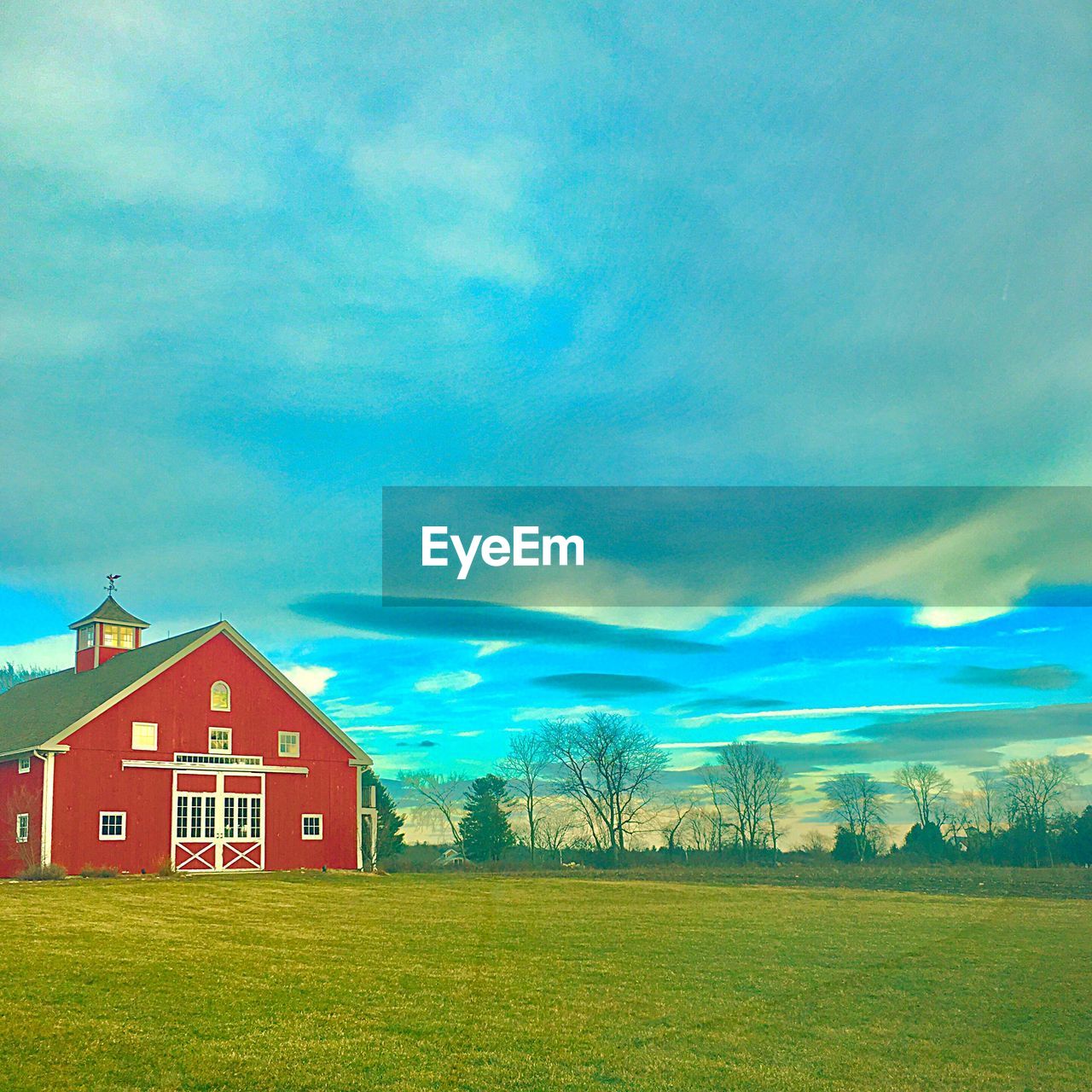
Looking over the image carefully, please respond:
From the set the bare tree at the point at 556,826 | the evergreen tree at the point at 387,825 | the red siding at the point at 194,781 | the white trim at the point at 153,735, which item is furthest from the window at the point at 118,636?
the bare tree at the point at 556,826

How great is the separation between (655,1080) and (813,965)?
6769 mm

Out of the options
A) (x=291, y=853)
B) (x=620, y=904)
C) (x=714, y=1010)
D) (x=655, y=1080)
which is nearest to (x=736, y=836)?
(x=620, y=904)

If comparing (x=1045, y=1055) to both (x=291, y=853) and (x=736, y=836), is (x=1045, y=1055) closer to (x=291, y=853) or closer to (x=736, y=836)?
(x=736, y=836)

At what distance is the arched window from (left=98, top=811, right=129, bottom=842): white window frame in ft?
15.0

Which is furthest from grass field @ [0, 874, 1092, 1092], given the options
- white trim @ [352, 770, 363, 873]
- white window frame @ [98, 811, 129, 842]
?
white trim @ [352, 770, 363, 873]

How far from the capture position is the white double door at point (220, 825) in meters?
35.5

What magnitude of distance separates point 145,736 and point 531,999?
2588 cm

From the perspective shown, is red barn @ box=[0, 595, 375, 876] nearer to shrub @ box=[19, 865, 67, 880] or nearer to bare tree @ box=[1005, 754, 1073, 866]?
shrub @ box=[19, 865, 67, 880]

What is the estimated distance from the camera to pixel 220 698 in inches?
1474

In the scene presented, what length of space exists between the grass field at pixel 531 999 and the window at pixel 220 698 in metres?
15.9

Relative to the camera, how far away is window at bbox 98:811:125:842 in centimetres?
3366

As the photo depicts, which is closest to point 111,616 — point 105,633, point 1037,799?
point 105,633

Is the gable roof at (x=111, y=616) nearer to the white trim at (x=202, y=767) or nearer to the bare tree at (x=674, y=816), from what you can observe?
the white trim at (x=202, y=767)

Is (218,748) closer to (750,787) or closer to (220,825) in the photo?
(220,825)
